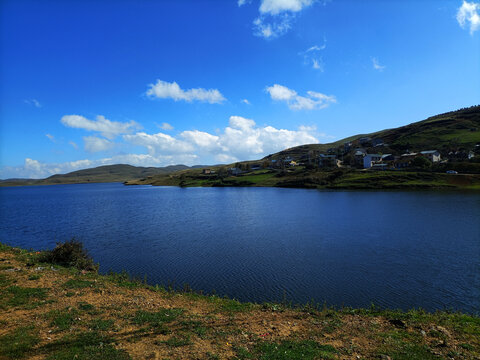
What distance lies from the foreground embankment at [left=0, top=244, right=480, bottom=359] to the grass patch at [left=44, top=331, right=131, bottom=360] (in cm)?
4

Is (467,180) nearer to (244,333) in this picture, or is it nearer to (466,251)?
(466,251)

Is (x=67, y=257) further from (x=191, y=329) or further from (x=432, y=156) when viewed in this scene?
(x=432, y=156)

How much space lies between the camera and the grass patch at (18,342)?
11.1 metres

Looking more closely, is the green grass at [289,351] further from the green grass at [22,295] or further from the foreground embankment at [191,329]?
the green grass at [22,295]

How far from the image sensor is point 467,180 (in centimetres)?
10938

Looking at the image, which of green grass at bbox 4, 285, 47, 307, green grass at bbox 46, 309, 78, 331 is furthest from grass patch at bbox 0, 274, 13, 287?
green grass at bbox 46, 309, 78, 331

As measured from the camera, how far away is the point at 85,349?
A: 11.6 meters

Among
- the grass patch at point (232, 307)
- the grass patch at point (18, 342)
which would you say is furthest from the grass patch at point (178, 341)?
the grass patch at point (18, 342)

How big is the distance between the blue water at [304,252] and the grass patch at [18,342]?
1528cm

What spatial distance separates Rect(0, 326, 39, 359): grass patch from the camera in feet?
36.4

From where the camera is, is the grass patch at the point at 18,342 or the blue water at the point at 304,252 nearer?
the grass patch at the point at 18,342

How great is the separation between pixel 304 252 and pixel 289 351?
Result: 1018 inches

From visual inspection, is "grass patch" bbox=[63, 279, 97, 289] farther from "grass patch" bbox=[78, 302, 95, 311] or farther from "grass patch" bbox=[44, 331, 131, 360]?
"grass patch" bbox=[44, 331, 131, 360]

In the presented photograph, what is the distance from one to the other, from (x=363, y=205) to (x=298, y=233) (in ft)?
142
